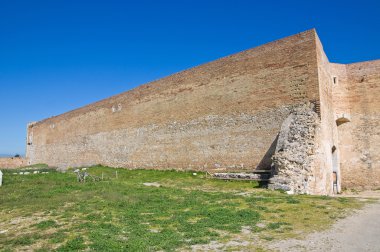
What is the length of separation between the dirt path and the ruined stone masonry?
4.66 metres

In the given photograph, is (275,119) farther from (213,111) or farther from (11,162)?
(11,162)

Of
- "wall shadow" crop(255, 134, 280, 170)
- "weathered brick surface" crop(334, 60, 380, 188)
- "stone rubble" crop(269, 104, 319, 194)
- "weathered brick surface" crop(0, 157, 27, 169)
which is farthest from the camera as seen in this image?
"weathered brick surface" crop(0, 157, 27, 169)

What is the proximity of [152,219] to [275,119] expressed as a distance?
8.65 meters

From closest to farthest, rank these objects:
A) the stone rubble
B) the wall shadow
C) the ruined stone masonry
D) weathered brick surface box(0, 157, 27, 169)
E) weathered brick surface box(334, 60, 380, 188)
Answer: the stone rubble, the ruined stone masonry, the wall shadow, weathered brick surface box(334, 60, 380, 188), weathered brick surface box(0, 157, 27, 169)

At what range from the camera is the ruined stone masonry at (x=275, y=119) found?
12.5 metres

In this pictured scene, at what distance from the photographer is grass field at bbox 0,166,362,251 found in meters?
5.32

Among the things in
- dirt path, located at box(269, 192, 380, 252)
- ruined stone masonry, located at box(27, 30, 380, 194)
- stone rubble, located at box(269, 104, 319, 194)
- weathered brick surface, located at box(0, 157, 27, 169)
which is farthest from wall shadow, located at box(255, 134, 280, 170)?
weathered brick surface, located at box(0, 157, 27, 169)

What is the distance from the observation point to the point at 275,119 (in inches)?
550

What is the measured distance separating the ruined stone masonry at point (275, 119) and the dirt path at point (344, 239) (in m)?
4.66

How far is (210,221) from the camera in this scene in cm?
657

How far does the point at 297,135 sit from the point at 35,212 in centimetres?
920

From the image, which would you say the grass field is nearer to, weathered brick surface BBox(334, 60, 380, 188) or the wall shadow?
the wall shadow

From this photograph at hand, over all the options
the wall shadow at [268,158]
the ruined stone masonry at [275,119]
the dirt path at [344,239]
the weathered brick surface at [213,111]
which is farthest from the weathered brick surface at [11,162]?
the dirt path at [344,239]

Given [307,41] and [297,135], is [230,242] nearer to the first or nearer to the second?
[297,135]
